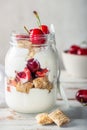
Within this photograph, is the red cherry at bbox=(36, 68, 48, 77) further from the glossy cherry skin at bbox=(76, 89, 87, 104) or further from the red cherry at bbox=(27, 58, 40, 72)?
the glossy cherry skin at bbox=(76, 89, 87, 104)

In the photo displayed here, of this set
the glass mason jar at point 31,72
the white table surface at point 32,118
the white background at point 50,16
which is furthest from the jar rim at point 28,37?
the white background at point 50,16

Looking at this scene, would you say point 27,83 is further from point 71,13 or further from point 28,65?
point 71,13

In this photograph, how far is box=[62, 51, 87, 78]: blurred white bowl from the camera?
0.95 metres

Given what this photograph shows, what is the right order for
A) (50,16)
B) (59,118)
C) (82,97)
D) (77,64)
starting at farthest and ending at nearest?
1. (50,16)
2. (77,64)
3. (82,97)
4. (59,118)

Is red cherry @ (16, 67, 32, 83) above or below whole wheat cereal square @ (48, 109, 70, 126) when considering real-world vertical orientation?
above

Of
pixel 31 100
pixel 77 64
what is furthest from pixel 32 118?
pixel 77 64

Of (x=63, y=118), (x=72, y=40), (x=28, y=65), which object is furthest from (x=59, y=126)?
(x=72, y=40)

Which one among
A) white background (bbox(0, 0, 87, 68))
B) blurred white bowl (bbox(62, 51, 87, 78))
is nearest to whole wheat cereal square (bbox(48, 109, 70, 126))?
blurred white bowl (bbox(62, 51, 87, 78))

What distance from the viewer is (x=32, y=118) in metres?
0.62

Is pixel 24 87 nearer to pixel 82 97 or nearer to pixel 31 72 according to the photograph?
pixel 31 72

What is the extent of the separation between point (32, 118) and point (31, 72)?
79 millimetres

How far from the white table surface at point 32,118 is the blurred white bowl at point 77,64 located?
0.82 feet

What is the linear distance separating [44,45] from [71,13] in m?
0.57

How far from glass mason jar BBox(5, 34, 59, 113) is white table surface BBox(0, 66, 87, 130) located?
0.06 feet
